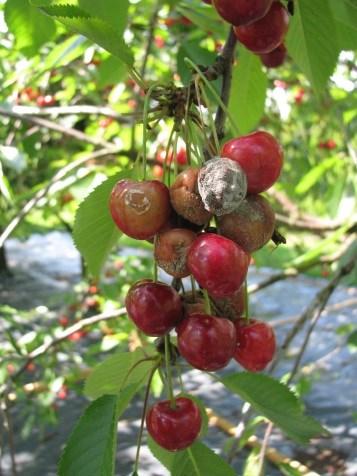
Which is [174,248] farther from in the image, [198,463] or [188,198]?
[198,463]

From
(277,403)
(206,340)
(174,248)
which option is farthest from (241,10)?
(277,403)

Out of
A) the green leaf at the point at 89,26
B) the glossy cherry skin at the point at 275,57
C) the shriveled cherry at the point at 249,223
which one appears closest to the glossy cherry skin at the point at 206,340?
the shriveled cherry at the point at 249,223

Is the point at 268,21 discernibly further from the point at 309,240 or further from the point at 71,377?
the point at 309,240

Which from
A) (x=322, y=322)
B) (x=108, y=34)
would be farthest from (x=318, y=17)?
(x=322, y=322)

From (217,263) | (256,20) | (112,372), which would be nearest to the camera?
(217,263)

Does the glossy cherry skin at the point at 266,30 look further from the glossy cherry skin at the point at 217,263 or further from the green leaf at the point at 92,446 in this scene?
the green leaf at the point at 92,446

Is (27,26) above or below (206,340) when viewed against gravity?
above
